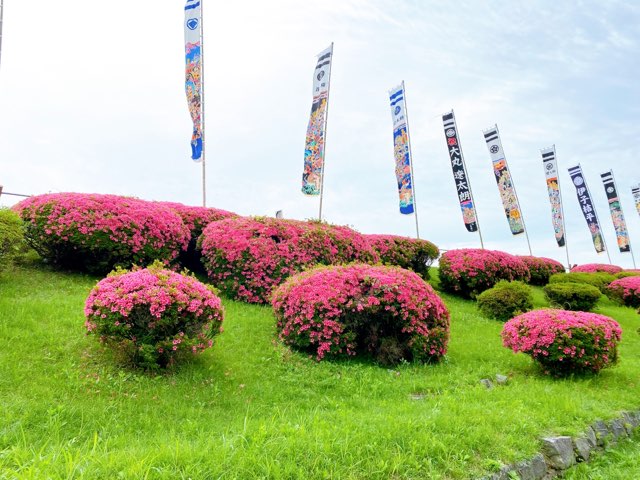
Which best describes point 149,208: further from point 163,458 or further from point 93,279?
point 163,458

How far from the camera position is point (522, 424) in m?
4.67

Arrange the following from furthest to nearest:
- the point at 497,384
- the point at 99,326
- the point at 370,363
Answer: the point at 370,363, the point at 497,384, the point at 99,326

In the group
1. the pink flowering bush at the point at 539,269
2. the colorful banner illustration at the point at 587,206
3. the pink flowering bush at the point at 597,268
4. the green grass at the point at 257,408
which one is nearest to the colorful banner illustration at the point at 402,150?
the pink flowering bush at the point at 539,269

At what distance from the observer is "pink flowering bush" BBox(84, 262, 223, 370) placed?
216 inches

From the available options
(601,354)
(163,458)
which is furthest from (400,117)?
(163,458)

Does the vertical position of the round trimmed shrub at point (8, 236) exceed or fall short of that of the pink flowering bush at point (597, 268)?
it exceeds it

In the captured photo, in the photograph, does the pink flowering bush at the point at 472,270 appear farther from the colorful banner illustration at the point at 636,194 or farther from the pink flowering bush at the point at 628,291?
the colorful banner illustration at the point at 636,194

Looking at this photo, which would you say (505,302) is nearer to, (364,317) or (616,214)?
(364,317)

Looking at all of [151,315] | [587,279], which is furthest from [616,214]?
[151,315]

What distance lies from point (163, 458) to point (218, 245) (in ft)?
23.1

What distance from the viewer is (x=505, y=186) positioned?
23.3 m

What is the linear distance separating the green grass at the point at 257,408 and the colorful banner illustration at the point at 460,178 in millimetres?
13375

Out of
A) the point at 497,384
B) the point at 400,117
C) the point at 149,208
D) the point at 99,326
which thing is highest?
the point at 400,117

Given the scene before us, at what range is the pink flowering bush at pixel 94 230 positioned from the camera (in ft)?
29.9
